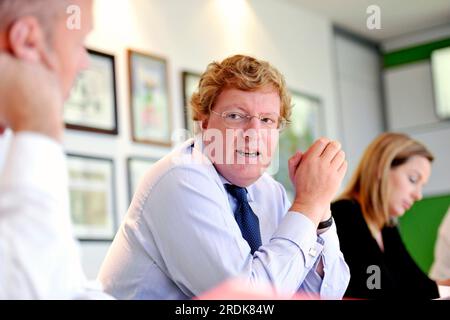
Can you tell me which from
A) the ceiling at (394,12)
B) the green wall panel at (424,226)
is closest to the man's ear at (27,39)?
the ceiling at (394,12)

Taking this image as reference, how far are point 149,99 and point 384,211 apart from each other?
1.01m

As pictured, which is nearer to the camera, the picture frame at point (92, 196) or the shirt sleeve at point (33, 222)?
the shirt sleeve at point (33, 222)

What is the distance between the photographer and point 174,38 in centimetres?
239

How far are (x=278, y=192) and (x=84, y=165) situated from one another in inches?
49.8

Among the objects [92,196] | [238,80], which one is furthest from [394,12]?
[238,80]

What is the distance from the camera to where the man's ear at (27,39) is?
0.43 metres

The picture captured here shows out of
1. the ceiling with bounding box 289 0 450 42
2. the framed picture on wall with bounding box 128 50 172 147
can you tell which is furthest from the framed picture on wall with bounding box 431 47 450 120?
the framed picture on wall with bounding box 128 50 172 147

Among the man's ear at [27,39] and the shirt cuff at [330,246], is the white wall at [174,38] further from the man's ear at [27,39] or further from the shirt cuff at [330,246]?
the man's ear at [27,39]

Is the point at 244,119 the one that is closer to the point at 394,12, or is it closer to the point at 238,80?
the point at 238,80

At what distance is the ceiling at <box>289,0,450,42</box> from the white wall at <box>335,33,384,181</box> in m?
0.24

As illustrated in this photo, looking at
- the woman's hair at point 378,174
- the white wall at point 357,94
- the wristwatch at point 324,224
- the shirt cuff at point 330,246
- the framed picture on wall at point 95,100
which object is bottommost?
the shirt cuff at point 330,246

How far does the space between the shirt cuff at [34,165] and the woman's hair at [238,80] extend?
0.40 meters
